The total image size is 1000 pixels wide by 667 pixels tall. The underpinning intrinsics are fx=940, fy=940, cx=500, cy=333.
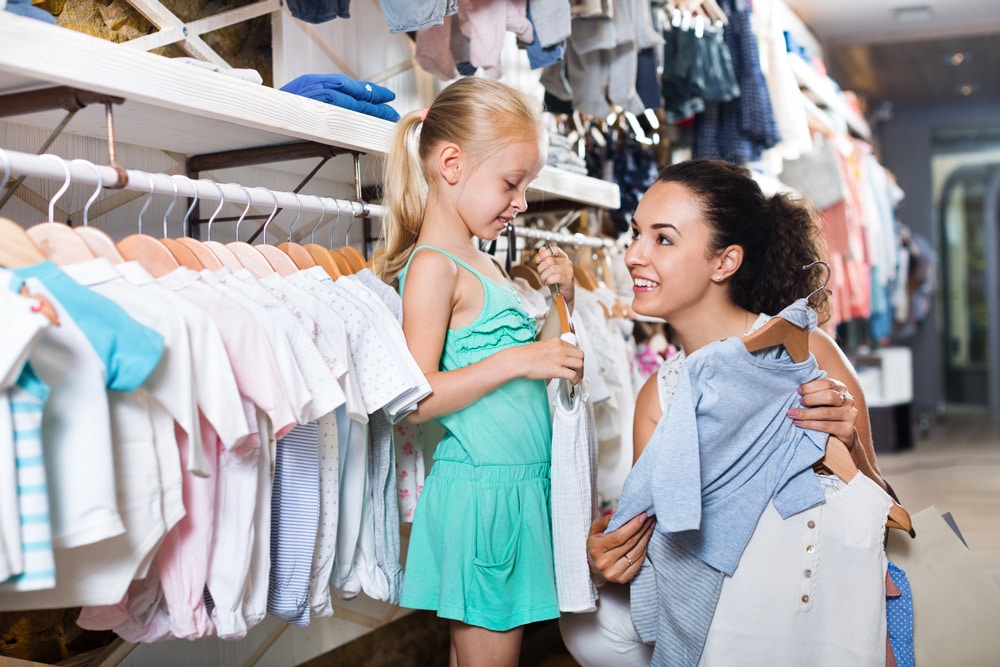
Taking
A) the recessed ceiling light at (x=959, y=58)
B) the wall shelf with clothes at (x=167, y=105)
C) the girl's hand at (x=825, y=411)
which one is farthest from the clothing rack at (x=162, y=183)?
the recessed ceiling light at (x=959, y=58)

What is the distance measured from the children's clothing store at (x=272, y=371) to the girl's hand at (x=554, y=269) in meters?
0.08

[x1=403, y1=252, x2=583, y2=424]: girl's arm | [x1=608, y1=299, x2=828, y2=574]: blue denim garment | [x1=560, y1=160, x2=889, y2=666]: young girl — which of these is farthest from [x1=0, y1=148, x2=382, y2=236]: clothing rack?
[x1=608, y1=299, x2=828, y2=574]: blue denim garment

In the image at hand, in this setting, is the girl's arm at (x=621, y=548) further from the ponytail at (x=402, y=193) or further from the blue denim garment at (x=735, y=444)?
the ponytail at (x=402, y=193)

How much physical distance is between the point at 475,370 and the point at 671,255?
519mm

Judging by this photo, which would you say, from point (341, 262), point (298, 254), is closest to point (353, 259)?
point (341, 262)

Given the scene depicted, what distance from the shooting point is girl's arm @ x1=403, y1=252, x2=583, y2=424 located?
1766 mm

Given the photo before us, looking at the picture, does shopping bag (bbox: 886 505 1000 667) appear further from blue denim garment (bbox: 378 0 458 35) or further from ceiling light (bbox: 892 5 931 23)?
ceiling light (bbox: 892 5 931 23)

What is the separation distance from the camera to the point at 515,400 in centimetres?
193

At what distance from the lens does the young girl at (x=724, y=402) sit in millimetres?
1758

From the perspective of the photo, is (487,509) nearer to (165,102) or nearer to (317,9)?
(165,102)

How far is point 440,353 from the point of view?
1.82 m

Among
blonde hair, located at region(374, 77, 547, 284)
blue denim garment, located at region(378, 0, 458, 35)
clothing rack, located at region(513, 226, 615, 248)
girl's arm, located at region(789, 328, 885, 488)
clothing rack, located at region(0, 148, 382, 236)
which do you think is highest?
blue denim garment, located at region(378, 0, 458, 35)

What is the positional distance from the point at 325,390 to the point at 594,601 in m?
0.77

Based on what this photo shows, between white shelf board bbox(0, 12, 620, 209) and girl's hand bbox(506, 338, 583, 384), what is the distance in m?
0.57
